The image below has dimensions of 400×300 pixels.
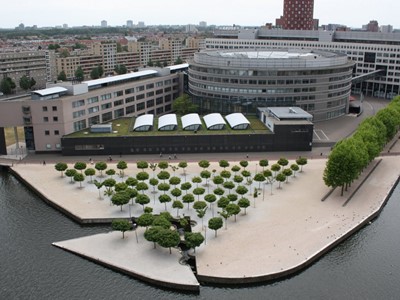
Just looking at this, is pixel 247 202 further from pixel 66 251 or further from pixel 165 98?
pixel 165 98

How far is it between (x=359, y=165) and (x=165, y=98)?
184 ft

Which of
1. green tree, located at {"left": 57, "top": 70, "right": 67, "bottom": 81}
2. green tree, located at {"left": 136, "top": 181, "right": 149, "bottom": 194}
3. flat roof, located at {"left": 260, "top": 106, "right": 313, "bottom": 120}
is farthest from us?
green tree, located at {"left": 57, "top": 70, "right": 67, "bottom": 81}

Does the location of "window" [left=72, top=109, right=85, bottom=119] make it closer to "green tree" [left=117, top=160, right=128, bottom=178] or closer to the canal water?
"green tree" [left=117, top=160, right=128, bottom=178]

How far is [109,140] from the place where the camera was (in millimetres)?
75438

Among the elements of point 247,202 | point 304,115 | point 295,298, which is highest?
point 304,115

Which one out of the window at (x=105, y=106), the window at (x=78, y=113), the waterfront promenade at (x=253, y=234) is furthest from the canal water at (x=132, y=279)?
the window at (x=105, y=106)

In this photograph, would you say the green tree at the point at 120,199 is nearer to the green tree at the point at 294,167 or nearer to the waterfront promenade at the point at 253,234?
the waterfront promenade at the point at 253,234

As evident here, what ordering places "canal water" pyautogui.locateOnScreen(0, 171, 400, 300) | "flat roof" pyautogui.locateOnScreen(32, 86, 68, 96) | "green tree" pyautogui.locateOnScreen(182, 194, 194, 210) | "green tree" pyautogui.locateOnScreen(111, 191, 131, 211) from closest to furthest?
"canal water" pyautogui.locateOnScreen(0, 171, 400, 300) → "green tree" pyautogui.locateOnScreen(111, 191, 131, 211) → "green tree" pyautogui.locateOnScreen(182, 194, 194, 210) → "flat roof" pyautogui.locateOnScreen(32, 86, 68, 96)

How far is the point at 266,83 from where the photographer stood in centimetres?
9144

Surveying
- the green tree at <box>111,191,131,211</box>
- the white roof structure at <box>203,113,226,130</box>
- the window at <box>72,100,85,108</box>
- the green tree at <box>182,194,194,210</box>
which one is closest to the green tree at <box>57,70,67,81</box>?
the window at <box>72,100,85,108</box>

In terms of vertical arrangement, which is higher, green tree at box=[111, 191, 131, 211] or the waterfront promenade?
green tree at box=[111, 191, 131, 211]

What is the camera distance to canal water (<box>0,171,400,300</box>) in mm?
39938

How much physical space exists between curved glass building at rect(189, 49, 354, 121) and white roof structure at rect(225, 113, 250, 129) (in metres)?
7.84

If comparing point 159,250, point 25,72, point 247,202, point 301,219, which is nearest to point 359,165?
point 301,219
